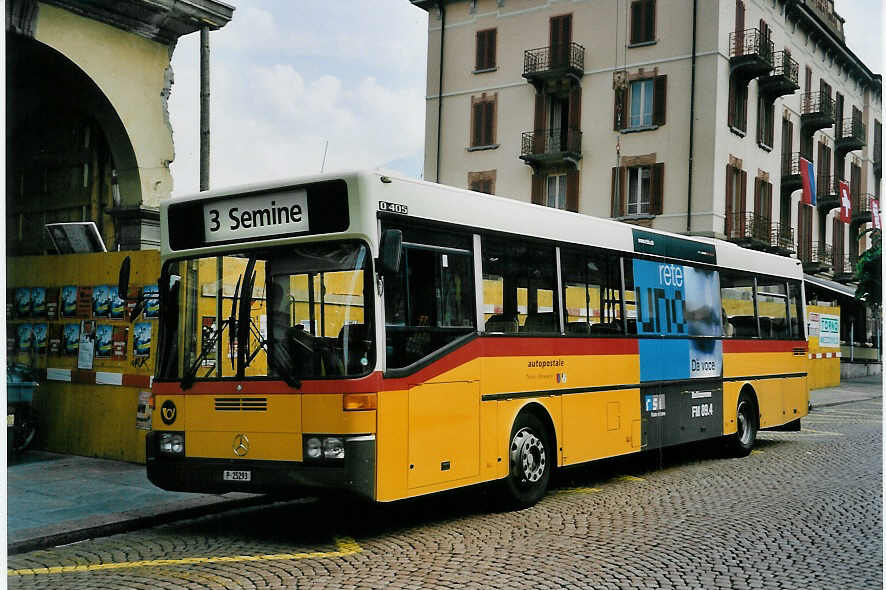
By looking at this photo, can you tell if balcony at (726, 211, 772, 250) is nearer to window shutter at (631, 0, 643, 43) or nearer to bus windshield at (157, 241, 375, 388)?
window shutter at (631, 0, 643, 43)

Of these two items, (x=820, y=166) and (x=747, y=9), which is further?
(x=820, y=166)

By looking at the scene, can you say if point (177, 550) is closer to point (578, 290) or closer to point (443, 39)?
point (578, 290)

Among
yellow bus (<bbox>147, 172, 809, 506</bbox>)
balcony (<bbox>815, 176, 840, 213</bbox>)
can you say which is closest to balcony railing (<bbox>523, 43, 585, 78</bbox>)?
balcony (<bbox>815, 176, 840, 213</bbox>)

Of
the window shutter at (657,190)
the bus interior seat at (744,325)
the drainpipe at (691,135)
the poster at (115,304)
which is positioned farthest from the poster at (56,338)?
the window shutter at (657,190)

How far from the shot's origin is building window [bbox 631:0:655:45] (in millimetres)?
35031

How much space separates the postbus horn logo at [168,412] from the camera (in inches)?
334

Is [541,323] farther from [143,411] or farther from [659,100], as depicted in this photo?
[659,100]

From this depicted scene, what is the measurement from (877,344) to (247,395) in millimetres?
36852

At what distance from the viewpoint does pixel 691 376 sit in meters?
12.8

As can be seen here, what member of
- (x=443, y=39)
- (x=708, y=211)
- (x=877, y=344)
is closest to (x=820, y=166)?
(x=877, y=344)

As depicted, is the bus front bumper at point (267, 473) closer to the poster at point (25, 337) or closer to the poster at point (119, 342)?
the poster at point (119, 342)

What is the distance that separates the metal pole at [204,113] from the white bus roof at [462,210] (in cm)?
385

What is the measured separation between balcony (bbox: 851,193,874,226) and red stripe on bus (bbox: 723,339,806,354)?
86.5ft

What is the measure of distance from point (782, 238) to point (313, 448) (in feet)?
111
